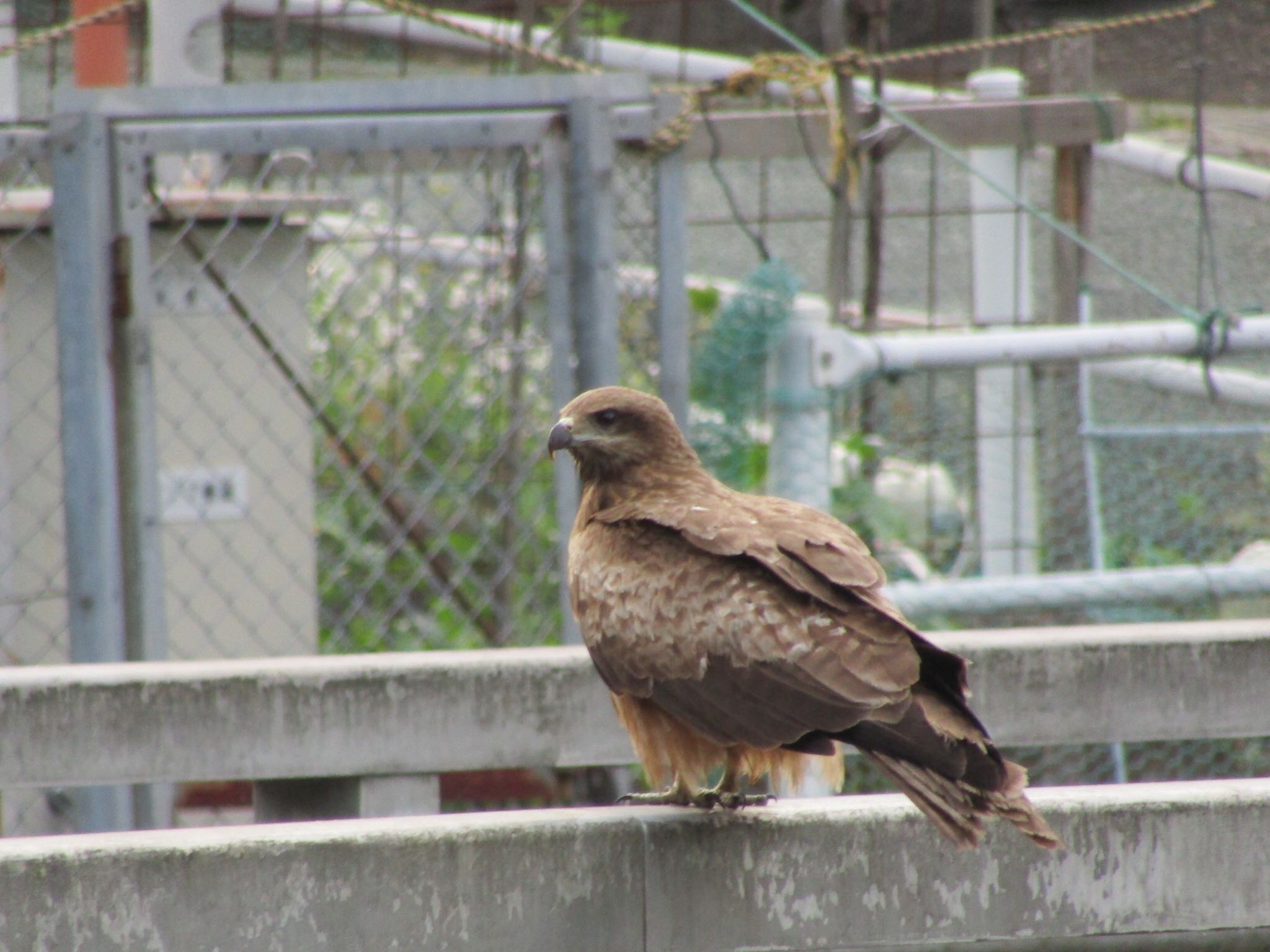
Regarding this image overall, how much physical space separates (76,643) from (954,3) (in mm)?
9790

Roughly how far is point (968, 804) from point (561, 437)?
1376mm

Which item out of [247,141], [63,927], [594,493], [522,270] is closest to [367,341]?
[522,270]

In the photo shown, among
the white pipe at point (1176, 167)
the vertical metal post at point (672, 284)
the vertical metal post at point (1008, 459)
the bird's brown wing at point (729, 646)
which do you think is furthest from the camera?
the white pipe at point (1176, 167)

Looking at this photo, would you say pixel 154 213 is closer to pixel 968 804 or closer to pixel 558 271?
pixel 558 271

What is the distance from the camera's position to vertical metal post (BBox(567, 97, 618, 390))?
3936 millimetres

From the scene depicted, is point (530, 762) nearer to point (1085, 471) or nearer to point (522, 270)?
point (522, 270)

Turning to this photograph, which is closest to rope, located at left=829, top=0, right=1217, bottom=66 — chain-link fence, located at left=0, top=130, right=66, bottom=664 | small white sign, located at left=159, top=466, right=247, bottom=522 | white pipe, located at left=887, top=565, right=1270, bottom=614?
white pipe, located at left=887, top=565, right=1270, bottom=614

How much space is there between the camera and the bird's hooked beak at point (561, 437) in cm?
343

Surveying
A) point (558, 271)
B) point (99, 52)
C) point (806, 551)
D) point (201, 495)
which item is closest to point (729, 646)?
point (806, 551)

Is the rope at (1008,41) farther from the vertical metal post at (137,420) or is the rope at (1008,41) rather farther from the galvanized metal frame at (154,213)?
the vertical metal post at (137,420)

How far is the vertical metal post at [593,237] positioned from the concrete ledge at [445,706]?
81 centimetres

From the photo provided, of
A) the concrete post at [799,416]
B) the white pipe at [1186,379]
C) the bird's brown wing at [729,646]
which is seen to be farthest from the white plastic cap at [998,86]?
the bird's brown wing at [729,646]

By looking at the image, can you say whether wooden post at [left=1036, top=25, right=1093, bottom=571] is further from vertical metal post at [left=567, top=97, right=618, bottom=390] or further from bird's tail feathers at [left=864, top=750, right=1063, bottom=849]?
bird's tail feathers at [left=864, top=750, right=1063, bottom=849]

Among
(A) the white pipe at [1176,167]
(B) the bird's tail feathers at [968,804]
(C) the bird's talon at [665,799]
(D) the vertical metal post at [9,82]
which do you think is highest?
(D) the vertical metal post at [9,82]
